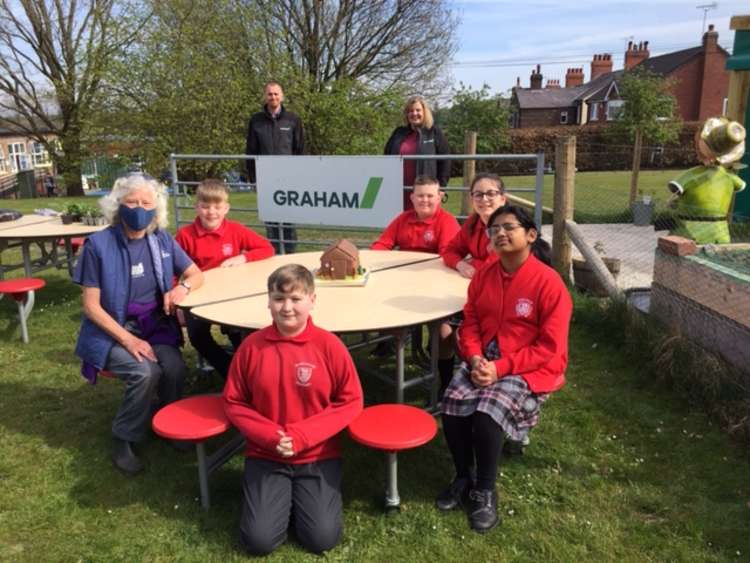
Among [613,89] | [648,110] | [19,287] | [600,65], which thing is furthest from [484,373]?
[600,65]

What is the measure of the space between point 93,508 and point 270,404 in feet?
3.53

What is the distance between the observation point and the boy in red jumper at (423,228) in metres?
4.01

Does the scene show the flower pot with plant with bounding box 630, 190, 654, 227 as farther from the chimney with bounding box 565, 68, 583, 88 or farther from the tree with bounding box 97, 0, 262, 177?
the chimney with bounding box 565, 68, 583, 88

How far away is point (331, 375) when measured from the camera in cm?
248

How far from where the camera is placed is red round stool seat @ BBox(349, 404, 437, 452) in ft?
7.77

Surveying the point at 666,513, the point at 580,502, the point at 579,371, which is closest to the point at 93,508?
the point at 580,502

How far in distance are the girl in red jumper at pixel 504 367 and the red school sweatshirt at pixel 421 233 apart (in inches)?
56.5

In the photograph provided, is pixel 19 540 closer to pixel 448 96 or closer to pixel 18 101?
pixel 448 96

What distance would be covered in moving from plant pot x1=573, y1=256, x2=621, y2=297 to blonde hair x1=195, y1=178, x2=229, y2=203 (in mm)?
3346

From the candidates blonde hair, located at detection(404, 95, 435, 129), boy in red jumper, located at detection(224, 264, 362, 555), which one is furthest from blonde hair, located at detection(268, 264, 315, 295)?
blonde hair, located at detection(404, 95, 435, 129)

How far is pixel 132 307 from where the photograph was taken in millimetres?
3191

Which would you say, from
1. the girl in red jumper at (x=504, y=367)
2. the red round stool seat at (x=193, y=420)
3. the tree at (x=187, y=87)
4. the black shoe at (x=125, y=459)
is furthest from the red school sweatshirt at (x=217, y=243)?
the tree at (x=187, y=87)

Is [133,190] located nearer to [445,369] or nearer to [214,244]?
[214,244]

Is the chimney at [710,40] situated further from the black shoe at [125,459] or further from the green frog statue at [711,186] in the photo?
the black shoe at [125,459]
